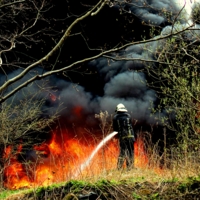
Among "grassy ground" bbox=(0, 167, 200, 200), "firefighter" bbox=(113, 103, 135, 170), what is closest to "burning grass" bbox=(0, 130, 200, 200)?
"grassy ground" bbox=(0, 167, 200, 200)

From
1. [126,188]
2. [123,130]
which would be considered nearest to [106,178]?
[126,188]

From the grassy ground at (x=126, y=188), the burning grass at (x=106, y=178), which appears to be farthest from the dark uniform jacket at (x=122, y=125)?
the grassy ground at (x=126, y=188)

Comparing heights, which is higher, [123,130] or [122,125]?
[122,125]

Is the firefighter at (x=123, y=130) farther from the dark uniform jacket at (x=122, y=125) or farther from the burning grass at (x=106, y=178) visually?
the burning grass at (x=106, y=178)

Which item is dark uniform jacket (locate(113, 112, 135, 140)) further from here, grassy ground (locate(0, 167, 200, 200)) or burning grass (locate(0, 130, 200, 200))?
grassy ground (locate(0, 167, 200, 200))

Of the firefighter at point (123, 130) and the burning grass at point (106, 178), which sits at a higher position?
the firefighter at point (123, 130)

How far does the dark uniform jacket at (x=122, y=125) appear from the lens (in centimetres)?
1092

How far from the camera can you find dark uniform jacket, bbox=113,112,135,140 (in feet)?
35.8

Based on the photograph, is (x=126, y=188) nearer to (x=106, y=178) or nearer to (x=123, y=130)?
(x=106, y=178)

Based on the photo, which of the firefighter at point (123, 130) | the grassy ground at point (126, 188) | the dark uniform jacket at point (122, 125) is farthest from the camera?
the dark uniform jacket at point (122, 125)

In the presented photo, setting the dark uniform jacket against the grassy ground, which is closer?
the grassy ground

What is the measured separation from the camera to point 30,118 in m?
19.1

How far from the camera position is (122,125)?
433 inches

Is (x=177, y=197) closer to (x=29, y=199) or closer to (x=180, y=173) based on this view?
(x=180, y=173)
